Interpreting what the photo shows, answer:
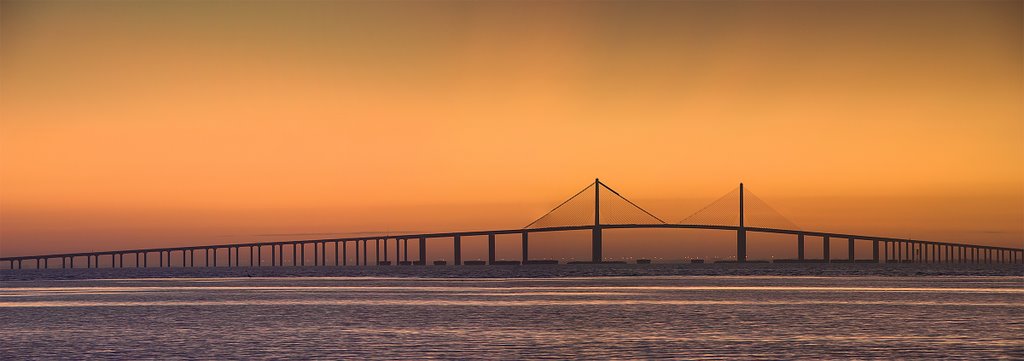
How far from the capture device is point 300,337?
132 feet

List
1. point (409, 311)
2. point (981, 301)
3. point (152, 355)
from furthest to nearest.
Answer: point (981, 301)
point (409, 311)
point (152, 355)

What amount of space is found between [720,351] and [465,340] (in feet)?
28.1

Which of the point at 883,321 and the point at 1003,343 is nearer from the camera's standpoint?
the point at 1003,343

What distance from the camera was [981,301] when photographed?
6869 cm

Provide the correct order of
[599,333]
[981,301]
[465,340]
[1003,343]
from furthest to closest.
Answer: [981,301]
[599,333]
[465,340]
[1003,343]

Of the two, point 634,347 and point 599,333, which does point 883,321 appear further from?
point 634,347

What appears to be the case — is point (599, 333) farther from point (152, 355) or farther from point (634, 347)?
point (152, 355)

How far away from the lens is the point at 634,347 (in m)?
35.3

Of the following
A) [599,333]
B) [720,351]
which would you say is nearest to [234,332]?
[599,333]

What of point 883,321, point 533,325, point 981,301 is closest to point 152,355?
point 533,325

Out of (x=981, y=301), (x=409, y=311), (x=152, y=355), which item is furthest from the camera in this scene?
(x=981, y=301)

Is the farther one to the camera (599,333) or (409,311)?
(409,311)

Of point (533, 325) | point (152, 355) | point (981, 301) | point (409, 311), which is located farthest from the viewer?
point (981, 301)

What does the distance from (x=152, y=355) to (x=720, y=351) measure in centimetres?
1529
